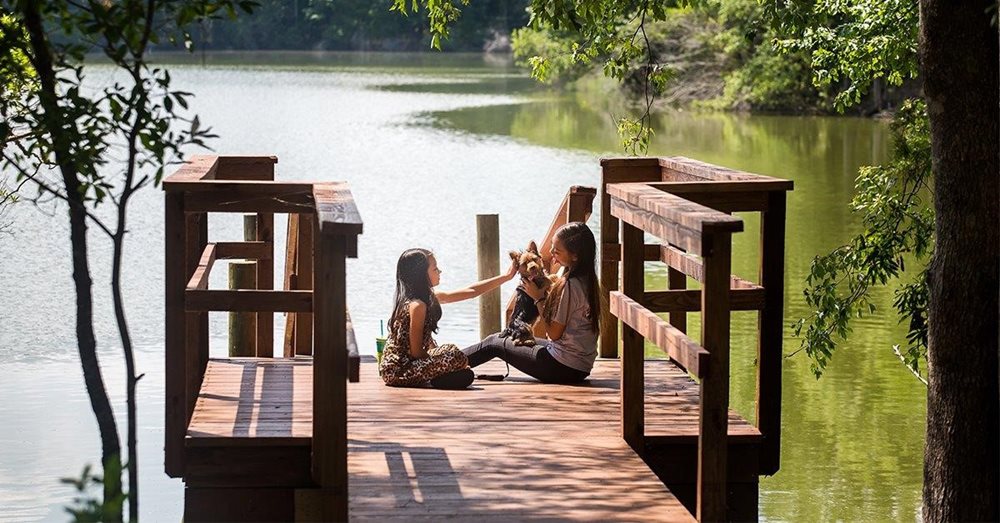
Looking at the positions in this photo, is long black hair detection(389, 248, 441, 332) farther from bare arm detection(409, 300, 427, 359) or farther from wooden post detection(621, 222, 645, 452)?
wooden post detection(621, 222, 645, 452)

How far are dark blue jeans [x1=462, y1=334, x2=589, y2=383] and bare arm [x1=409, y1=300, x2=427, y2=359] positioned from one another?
0.49 m

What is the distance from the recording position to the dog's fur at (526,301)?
8086 mm

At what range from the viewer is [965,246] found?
6.78 meters

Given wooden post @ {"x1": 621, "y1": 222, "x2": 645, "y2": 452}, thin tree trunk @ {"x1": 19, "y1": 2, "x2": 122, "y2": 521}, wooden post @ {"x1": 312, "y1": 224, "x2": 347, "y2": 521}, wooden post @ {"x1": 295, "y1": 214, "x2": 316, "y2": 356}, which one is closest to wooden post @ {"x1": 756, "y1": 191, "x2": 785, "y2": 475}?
wooden post @ {"x1": 621, "y1": 222, "x2": 645, "y2": 452}

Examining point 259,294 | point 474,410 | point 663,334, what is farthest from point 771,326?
point 259,294

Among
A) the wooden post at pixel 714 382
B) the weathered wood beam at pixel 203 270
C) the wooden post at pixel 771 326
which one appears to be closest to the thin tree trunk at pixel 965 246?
the wooden post at pixel 771 326

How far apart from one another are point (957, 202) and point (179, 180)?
333 centimetres

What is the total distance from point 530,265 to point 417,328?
2.54ft

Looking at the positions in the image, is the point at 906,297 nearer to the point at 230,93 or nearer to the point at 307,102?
the point at 307,102

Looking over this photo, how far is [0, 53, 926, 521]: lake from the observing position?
34.3 feet

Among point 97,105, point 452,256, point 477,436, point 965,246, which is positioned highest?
point 97,105

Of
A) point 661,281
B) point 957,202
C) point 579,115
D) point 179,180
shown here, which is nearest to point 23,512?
point 179,180

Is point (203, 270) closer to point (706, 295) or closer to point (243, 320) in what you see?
point (243, 320)

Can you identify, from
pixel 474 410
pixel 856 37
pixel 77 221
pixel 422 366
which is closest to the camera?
pixel 77 221
